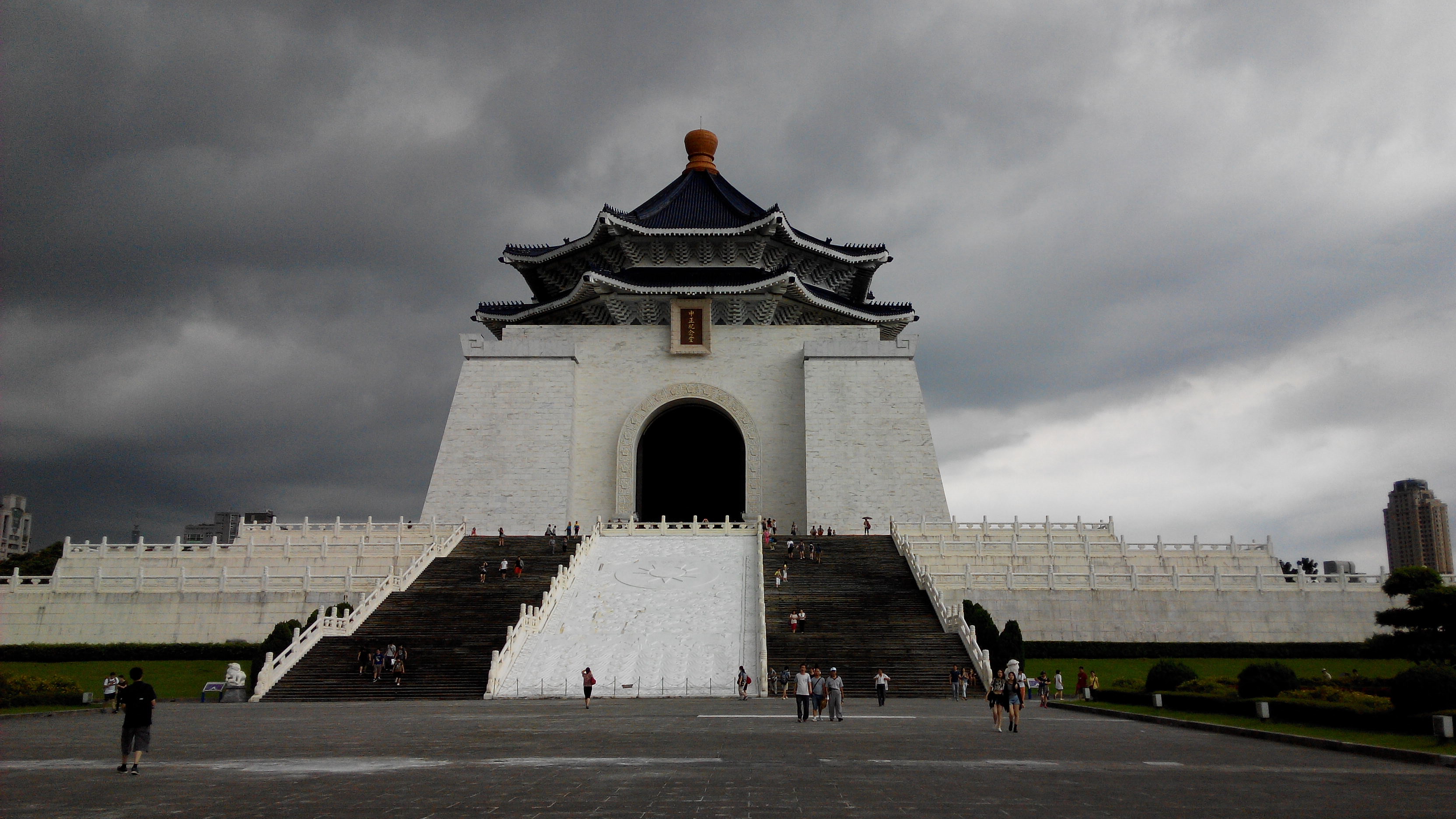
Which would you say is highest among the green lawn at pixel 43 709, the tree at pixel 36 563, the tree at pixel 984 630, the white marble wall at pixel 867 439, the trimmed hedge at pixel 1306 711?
the white marble wall at pixel 867 439

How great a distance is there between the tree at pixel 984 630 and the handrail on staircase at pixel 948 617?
0.08 meters

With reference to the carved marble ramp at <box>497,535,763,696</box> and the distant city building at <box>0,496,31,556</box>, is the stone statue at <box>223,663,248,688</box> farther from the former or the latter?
the distant city building at <box>0,496,31,556</box>

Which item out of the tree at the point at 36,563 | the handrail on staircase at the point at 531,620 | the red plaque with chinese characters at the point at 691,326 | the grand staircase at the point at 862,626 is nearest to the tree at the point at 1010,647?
the grand staircase at the point at 862,626

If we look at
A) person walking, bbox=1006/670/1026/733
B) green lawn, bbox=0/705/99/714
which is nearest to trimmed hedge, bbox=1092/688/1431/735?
person walking, bbox=1006/670/1026/733

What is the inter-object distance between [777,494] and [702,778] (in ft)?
94.2

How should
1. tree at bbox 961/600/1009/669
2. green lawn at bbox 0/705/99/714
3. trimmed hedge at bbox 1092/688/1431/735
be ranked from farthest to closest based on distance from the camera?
1. tree at bbox 961/600/1009/669
2. green lawn at bbox 0/705/99/714
3. trimmed hedge at bbox 1092/688/1431/735

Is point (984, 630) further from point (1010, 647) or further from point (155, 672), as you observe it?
point (155, 672)

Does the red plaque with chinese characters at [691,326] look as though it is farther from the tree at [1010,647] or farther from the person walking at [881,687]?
the person walking at [881,687]

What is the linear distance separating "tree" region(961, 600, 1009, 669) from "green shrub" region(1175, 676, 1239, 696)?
4137mm

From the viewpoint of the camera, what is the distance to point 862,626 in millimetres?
22469

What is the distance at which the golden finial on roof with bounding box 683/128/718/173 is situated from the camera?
46.8 m

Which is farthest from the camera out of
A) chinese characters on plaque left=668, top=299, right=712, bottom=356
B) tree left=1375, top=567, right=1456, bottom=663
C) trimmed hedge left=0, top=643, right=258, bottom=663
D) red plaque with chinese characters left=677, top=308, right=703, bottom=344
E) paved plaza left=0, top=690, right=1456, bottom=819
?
red plaque with chinese characters left=677, top=308, right=703, bottom=344

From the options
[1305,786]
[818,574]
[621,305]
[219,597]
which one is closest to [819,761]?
[1305,786]

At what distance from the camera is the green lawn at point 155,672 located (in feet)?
71.5
